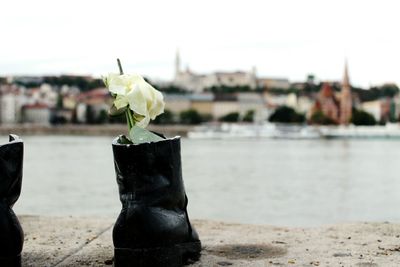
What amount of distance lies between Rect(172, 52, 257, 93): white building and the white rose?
125544 millimetres

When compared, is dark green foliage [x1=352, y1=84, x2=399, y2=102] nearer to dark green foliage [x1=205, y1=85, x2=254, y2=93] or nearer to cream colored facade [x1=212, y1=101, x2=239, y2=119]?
dark green foliage [x1=205, y1=85, x2=254, y2=93]

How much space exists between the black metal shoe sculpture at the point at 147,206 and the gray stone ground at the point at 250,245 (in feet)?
0.87

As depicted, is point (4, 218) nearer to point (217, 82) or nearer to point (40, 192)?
point (40, 192)

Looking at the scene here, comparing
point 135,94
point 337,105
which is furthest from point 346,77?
point 135,94

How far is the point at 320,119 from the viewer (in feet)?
294

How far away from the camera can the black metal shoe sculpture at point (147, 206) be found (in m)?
2.69

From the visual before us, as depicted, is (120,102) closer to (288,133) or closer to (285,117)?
(288,133)

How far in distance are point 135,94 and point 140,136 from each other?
0.17 metres

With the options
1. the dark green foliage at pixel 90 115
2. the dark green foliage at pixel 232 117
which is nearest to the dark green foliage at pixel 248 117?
Result: the dark green foliage at pixel 232 117

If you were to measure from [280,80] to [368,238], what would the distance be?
136 m

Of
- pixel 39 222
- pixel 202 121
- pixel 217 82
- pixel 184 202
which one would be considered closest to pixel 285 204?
pixel 39 222

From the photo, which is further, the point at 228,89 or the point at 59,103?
the point at 228,89

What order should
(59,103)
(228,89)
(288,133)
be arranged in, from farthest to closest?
1. (228,89)
2. (59,103)
3. (288,133)

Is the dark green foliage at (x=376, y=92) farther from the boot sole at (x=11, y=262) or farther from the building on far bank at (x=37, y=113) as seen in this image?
the boot sole at (x=11, y=262)
